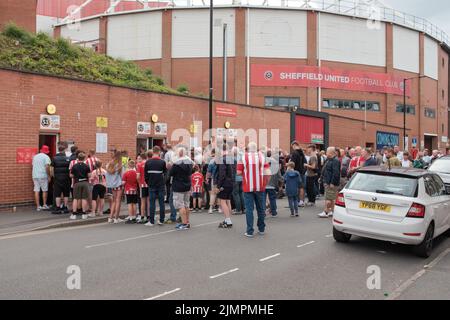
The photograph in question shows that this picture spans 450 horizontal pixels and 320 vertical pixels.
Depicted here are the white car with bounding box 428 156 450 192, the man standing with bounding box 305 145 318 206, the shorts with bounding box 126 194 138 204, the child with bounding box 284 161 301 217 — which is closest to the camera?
the shorts with bounding box 126 194 138 204

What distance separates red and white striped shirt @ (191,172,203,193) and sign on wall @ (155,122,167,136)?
4670 millimetres

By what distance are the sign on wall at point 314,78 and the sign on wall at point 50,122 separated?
90.1 ft

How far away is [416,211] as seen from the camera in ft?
23.7

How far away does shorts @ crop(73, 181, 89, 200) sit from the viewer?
36.7ft

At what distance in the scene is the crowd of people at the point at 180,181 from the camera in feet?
31.5

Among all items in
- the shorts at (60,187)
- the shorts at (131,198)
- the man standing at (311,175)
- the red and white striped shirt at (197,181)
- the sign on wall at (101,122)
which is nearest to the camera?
the shorts at (131,198)

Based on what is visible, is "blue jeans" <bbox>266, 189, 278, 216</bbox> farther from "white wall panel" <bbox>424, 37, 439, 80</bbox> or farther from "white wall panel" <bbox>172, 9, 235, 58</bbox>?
"white wall panel" <bbox>424, 37, 439, 80</bbox>

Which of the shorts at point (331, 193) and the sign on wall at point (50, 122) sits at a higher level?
the sign on wall at point (50, 122)

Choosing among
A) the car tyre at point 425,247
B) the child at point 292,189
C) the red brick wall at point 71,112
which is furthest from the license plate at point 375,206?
the red brick wall at point 71,112

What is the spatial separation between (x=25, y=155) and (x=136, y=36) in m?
31.1

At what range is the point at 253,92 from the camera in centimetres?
3928

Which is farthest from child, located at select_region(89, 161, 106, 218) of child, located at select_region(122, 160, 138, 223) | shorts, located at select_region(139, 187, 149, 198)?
shorts, located at select_region(139, 187, 149, 198)

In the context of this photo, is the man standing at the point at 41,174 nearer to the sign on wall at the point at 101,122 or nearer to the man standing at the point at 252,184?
the sign on wall at the point at 101,122

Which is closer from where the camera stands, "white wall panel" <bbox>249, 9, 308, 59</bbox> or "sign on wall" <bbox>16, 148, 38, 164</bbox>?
"sign on wall" <bbox>16, 148, 38, 164</bbox>
